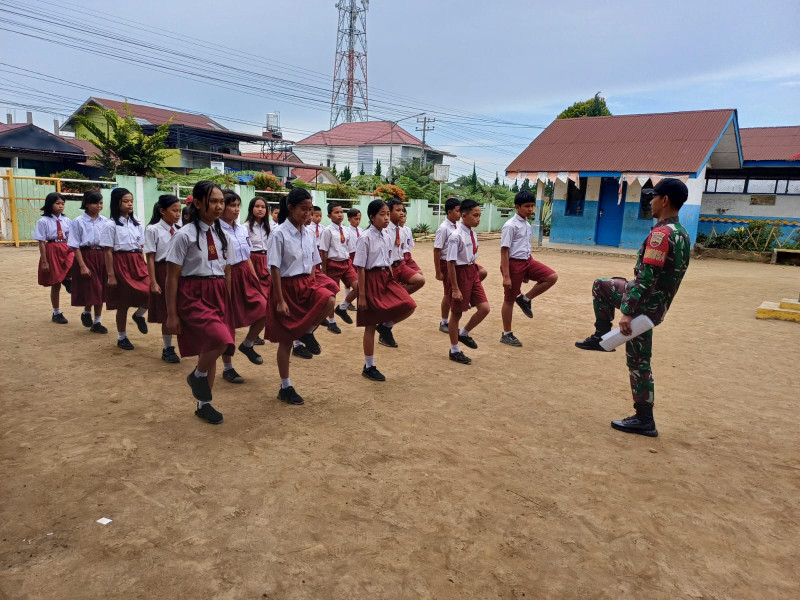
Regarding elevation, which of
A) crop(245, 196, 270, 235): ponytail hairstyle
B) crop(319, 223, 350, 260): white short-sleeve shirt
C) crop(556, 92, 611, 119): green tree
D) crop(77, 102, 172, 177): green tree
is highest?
crop(556, 92, 611, 119): green tree

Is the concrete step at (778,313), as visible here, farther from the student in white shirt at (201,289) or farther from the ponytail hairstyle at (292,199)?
the student in white shirt at (201,289)

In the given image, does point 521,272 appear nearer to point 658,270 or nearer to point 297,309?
point 658,270

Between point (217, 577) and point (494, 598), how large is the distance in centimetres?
112

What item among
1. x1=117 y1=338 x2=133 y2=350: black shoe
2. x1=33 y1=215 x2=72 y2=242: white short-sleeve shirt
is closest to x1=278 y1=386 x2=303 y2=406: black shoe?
x1=117 y1=338 x2=133 y2=350: black shoe

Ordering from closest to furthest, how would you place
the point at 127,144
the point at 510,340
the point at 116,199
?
1. the point at 116,199
2. the point at 510,340
3. the point at 127,144

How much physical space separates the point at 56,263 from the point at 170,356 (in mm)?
2472

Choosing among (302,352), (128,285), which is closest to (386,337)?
(302,352)

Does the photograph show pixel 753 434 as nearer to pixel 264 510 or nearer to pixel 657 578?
pixel 657 578

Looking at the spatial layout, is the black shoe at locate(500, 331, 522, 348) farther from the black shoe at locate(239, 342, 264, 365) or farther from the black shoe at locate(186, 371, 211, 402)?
the black shoe at locate(186, 371, 211, 402)

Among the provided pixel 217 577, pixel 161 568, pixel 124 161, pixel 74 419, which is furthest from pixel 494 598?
pixel 124 161

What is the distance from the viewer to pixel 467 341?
576 cm

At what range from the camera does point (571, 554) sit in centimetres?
240

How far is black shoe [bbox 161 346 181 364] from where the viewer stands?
5004mm

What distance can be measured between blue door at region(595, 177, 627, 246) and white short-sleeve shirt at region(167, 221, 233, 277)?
57.7ft
